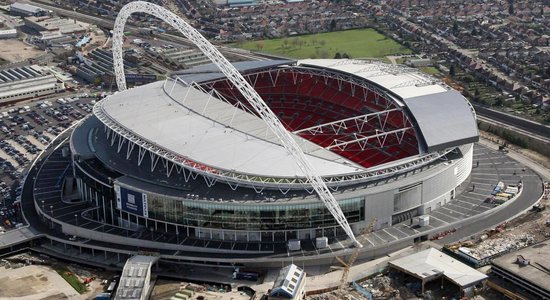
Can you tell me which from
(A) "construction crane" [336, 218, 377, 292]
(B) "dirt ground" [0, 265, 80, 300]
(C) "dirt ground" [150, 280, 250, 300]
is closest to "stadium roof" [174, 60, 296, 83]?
(A) "construction crane" [336, 218, 377, 292]

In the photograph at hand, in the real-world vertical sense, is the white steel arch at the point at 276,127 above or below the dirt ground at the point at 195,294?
above

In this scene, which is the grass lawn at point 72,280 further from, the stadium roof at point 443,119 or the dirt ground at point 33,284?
the stadium roof at point 443,119

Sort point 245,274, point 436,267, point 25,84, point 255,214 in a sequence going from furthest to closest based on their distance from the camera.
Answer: point 25,84, point 255,214, point 245,274, point 436,267

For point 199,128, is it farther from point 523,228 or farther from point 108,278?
point 523,228

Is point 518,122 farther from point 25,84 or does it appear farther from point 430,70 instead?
point 25,84

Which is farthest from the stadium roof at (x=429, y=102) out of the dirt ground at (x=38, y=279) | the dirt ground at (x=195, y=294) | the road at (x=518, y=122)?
the dirt ground at (x=38, y=279)

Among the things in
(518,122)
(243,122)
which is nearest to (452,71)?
(518,122)
